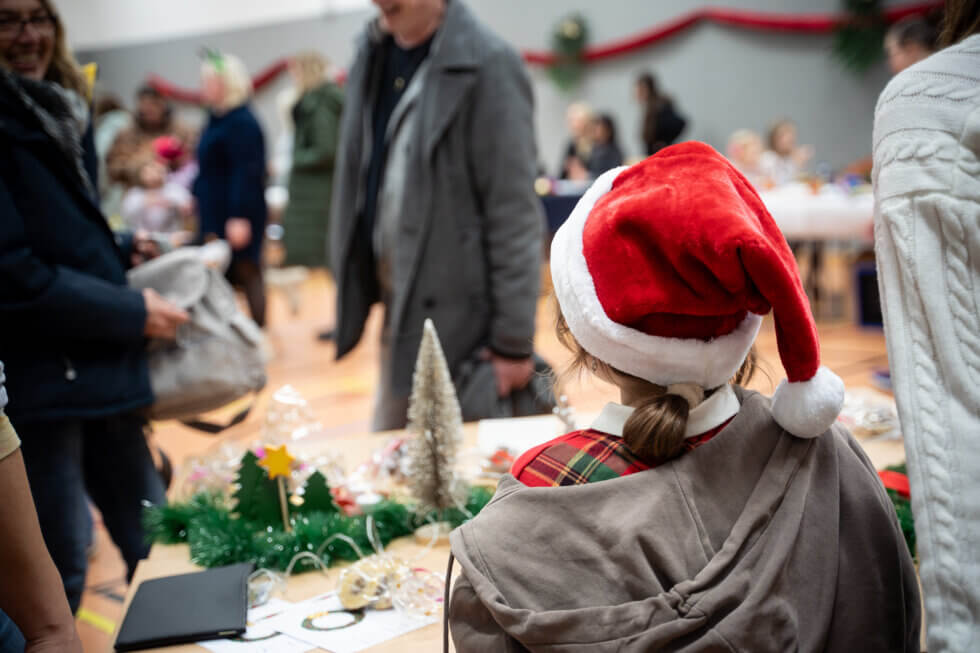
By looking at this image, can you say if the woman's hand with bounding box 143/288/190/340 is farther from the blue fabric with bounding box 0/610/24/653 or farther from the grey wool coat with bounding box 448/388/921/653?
the grey wool coat with bounding box 448/388/921/653

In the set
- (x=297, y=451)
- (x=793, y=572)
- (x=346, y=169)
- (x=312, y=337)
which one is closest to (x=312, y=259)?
(x=312, y=337)

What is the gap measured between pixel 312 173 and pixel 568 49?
6198mm

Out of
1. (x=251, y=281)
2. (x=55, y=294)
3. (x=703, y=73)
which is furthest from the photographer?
(x=703, y=73)

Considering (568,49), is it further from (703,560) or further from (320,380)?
(703,560)

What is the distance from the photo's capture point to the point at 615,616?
98cm

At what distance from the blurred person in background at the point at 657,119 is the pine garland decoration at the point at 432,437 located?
23.3 feet

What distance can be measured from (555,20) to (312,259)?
6.58m

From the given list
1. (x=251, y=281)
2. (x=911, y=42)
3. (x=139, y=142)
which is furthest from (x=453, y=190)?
(x=139, y=142)

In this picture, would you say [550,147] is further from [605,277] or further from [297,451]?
[605,277]

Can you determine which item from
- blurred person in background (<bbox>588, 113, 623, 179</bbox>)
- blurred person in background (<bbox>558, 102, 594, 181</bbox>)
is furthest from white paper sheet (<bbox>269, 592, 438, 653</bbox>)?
blurred person in background (<bbox>558, 102, 594, 181</bbox>)

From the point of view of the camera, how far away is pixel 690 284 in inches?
40.6

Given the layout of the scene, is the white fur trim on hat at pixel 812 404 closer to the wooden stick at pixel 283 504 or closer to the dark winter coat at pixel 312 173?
the wooden stick at pixel 283 504

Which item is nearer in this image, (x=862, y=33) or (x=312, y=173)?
(x=312, y=173)

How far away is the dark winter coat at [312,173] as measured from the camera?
19.8 feet
